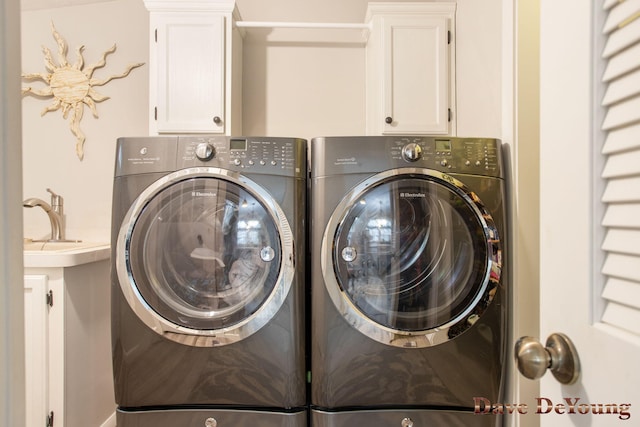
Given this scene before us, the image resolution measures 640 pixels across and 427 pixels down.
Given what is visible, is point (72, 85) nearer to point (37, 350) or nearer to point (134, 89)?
point (134, 89)

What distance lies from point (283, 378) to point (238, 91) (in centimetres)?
149

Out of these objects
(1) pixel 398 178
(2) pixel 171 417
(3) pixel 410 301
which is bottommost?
(2) pixel 171 417

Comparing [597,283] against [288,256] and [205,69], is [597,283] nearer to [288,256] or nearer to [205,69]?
[288,256]

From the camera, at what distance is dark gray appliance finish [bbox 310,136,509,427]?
1314 millimetres

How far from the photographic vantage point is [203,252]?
136cm

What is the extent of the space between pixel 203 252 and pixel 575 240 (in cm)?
112

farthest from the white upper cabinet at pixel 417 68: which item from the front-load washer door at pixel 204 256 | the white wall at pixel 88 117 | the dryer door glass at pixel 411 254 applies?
the white wall at pixel 88 117

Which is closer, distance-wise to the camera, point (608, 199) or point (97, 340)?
point (608, 199)

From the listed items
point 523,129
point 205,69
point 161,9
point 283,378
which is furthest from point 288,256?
point 161,9

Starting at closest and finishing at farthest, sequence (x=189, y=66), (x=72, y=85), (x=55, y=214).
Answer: (x=189, y=66), (x=55, y=214), (x=72, y=85)

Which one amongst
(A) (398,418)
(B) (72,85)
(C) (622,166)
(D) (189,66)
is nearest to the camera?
(C) (622,166)

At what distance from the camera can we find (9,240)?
0.46 metres

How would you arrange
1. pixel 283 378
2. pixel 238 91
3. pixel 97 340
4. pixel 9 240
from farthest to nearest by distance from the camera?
pixel 238 91 < pixel 97 340 < pixel 283 378 < pixel 9 240
